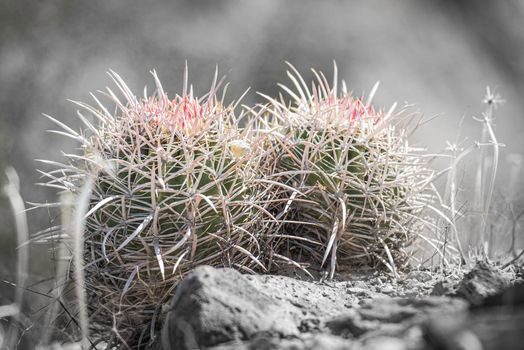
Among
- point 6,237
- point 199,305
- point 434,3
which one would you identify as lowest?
point 6,237

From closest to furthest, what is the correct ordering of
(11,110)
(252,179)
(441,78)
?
(252,179) < (11,110) < (441,78)

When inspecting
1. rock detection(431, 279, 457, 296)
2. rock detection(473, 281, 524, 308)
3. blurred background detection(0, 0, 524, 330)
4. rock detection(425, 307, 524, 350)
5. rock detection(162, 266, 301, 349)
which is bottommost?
rock detection(162, 266, 301, 349)

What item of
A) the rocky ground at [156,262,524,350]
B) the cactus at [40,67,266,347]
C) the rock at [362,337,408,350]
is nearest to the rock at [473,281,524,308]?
the rocky ground at [156,262,524,350]

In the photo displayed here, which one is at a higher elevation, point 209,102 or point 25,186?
point 209,102

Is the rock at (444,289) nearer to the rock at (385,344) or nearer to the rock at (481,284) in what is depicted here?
the rock at (481,284)

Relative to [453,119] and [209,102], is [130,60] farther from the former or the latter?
[209,102]

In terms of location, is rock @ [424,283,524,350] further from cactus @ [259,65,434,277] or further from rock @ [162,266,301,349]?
cactus @ [259,65,434,277]

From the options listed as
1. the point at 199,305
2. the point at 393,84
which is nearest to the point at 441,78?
the point at 393,84

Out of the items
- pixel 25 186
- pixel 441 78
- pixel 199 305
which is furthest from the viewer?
pixel 441 78
